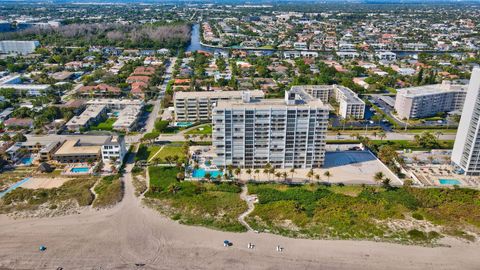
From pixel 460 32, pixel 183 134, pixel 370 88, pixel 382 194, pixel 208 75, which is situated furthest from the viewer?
pixel 460 32

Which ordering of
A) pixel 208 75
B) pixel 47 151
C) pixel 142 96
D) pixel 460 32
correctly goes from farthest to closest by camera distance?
pixel 460 32 < pixel 208 75 < pixel 142 96 < pixel 47 151

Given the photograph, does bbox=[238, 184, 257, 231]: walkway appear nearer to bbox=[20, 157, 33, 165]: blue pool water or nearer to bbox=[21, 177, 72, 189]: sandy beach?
bbox=[21, 177, 72, 189]: sandy beach

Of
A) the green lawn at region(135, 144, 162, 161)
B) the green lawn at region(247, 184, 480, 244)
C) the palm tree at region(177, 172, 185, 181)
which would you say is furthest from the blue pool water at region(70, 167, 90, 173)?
the green lawn at region(247, 184, 480, 244)

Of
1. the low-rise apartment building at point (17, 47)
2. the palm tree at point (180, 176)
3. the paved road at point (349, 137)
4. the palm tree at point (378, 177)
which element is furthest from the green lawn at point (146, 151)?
the low-rise apartment building at point (17, 47)

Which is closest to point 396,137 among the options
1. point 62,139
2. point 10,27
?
point 62,139

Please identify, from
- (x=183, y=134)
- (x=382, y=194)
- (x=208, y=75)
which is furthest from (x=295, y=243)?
(x=208, y=75)

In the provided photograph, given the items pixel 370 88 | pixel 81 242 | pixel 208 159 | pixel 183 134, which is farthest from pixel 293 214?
pixel 370 88

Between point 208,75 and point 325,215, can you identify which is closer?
point 325,215

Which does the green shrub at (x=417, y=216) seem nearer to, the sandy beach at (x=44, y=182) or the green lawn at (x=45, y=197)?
the green lawn at (x=45, y=197)

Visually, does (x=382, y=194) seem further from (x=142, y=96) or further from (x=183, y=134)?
(x=142, y=96)
